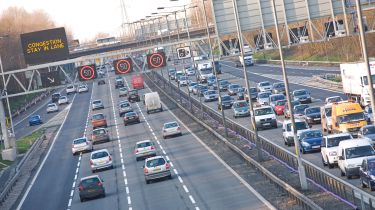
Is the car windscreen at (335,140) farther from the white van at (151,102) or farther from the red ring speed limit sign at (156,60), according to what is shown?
the white van at (151,102)

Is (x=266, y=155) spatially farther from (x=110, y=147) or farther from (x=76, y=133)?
(x=76, y=133)

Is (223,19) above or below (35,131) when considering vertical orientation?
above

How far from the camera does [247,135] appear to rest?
63.2m

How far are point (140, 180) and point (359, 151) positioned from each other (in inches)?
648

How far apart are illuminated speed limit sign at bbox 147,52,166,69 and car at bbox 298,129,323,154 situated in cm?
1603

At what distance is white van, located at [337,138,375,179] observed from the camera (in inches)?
1506

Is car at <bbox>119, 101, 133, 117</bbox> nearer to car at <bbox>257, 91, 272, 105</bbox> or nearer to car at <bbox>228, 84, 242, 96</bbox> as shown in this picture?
car at <bbox>228, 84, 242, 96</bbox>

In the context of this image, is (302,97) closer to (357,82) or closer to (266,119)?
(357,82)

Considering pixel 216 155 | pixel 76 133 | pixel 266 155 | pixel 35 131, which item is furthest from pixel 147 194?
pixel 35 131

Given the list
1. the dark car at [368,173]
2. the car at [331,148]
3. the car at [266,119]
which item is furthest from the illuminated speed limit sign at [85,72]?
the dark car at [368,173]

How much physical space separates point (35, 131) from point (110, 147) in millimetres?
30865

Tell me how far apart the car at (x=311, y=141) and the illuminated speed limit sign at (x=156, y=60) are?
52.6ft

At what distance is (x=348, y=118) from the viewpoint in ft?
173

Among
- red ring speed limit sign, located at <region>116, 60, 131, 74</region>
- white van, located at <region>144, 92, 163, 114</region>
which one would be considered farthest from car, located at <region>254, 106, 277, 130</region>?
white van, located at <region>144, 92, 163, 114</region>
